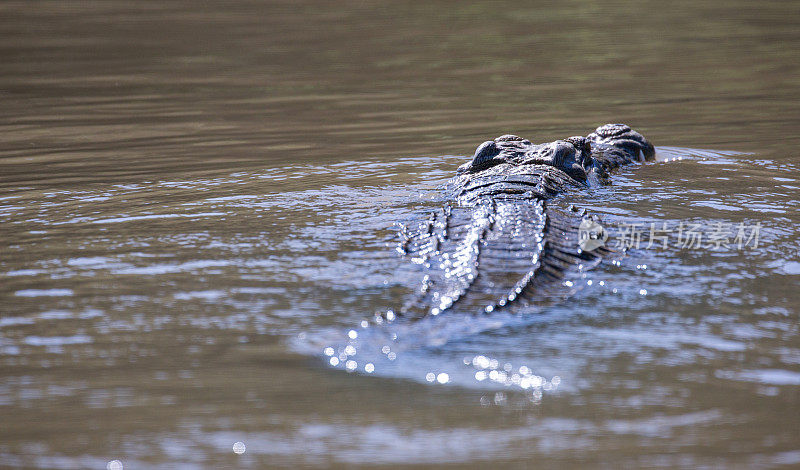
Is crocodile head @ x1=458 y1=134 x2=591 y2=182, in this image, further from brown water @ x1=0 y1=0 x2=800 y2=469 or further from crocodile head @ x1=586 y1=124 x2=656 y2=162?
crocodile head @ x1=586 y1=124 x2=656 y2=162

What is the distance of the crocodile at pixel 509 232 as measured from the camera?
3506 mm

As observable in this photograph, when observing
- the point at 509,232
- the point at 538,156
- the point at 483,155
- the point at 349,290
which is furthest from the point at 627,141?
the point at 349,290

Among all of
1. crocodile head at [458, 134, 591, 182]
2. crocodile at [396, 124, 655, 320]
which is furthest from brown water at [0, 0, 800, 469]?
crocodile head at [458, 134, 591, 182]

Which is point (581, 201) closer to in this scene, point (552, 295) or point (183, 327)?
point (552, 295)

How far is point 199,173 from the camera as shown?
6547 mm

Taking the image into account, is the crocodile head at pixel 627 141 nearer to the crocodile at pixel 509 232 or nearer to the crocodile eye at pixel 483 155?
the crocodile at pixel 509 232

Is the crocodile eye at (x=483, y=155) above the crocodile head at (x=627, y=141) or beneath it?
above

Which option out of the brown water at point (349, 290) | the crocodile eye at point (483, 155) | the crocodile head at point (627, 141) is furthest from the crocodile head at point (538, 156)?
the crocodile head at point (627, 141)

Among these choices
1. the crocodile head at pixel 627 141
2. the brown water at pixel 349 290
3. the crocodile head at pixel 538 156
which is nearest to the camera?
the brown water at pixel 349 290

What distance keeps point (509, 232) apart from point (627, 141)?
273cm

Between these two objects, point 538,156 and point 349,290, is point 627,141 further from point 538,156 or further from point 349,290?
point 349,290

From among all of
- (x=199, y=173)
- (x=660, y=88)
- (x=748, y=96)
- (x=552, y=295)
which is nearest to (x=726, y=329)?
(x=552, y=295)

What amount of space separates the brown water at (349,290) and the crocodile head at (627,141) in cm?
23

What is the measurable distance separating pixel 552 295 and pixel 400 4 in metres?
15.7
